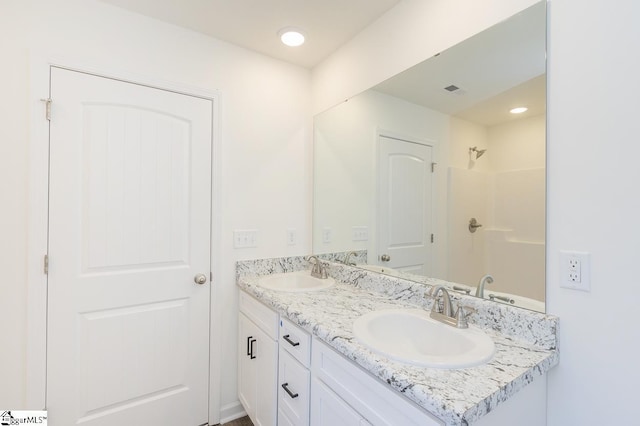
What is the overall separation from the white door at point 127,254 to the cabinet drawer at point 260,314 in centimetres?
23

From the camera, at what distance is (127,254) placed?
1669 mm

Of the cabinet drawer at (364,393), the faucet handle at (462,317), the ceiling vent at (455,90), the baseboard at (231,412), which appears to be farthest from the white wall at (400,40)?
the baseboard at (231,412)

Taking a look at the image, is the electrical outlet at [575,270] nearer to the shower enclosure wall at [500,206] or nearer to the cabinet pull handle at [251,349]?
the shower enclosure wall at [500,206]

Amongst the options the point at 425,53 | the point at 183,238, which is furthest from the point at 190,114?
the point at 425,53

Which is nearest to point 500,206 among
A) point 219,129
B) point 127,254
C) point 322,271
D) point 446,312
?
point 446,312

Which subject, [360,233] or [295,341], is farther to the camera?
[360,233]

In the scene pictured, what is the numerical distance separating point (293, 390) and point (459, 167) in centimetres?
125

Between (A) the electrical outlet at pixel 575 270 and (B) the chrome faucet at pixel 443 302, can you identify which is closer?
(A) the electrical outlet at pixel 575 270

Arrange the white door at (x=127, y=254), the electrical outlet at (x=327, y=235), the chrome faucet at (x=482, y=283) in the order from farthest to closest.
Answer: the electrical outlet at (x=327, y=235), the white door at (x=127, y=254), the chrome faucet at (x=482, y=283)

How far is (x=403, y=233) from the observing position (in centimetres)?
167

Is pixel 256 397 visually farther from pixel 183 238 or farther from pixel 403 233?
pixel 403 233

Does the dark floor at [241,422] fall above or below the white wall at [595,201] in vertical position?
below

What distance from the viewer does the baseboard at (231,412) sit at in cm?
192

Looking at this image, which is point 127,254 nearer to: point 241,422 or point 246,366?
point 246,366
